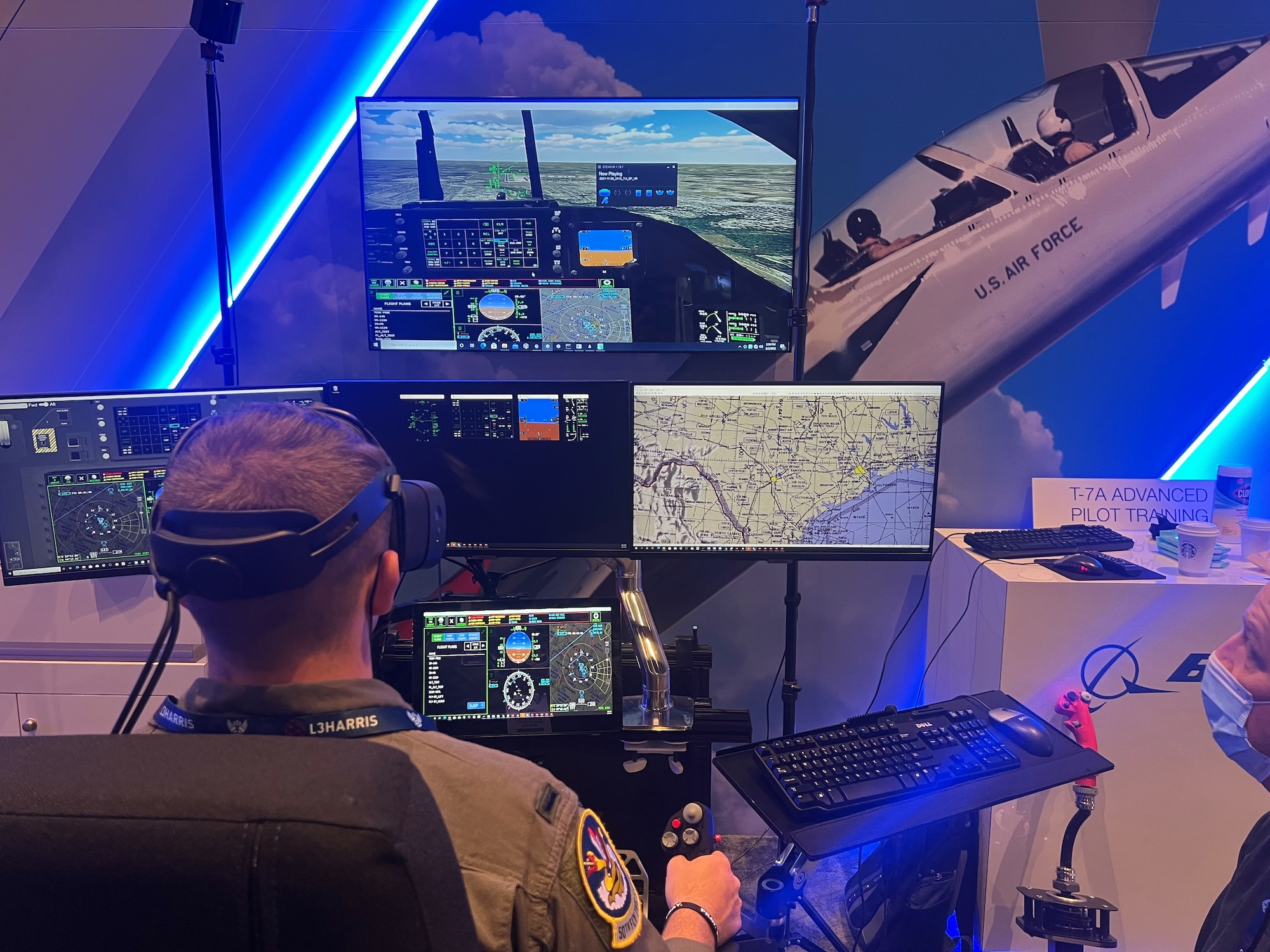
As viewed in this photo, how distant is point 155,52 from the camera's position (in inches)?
98.0

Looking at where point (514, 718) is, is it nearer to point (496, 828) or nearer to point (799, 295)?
point (496, 828)

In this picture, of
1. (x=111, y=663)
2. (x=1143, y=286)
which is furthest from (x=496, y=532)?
(x=1143, y=286)

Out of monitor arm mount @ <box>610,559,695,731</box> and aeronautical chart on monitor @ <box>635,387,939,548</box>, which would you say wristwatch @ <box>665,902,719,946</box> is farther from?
aeronautical chart on monitor @ <box>635,387,939,548</box>

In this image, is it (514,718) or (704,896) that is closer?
(704,896)

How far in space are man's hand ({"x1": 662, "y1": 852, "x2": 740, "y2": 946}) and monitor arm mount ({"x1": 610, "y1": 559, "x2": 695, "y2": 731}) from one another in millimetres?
561

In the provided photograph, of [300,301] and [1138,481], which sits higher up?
[300,301]

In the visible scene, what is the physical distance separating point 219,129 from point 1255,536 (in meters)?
3.19

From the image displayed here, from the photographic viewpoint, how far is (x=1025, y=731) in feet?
5.47

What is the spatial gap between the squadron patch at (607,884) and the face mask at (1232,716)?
3.49ft

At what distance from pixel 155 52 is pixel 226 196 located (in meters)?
0.46

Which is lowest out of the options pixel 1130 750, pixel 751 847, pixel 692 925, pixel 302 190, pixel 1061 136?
pixel 751 847

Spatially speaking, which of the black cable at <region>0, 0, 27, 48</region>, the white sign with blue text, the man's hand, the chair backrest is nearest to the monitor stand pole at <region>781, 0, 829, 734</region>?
the white sign with blue text

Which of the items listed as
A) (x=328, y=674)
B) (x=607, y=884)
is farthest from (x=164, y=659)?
(x=607, y=884)

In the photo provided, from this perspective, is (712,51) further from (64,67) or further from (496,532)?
(64,67)
